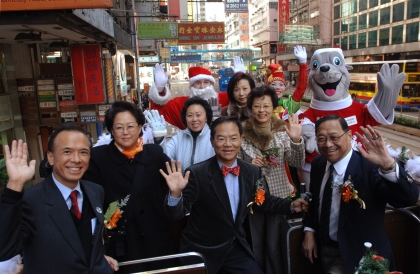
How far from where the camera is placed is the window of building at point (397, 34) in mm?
28389

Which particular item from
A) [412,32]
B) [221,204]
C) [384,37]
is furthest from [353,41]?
[221,204]

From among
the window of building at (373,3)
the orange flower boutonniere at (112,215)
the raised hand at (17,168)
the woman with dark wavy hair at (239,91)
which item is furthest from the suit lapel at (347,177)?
the window of building at (373,3)

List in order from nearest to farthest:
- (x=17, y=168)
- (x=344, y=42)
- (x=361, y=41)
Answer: (x=17, y=168) < (x=361, y=41) < (x=344, y=42)

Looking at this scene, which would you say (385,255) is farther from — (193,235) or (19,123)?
(19,123)

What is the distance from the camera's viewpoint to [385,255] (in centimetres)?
231

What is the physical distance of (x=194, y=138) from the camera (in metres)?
3.21

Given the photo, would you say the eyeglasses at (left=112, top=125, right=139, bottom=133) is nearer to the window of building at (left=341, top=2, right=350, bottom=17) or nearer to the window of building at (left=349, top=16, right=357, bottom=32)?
the window of building at (left=349, top=16, right=357, bottom=32)

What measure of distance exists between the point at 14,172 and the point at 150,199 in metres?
1.16

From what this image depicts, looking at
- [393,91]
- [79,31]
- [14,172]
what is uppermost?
[79,31]

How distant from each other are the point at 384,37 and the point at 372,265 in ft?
113

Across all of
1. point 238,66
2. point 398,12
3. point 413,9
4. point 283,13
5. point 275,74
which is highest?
point 283,13

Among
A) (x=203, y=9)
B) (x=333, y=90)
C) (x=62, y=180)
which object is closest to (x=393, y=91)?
(x=333, y=90)

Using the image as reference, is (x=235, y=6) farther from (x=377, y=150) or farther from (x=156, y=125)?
(x=377, y=150)

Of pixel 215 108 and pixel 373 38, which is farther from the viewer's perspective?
pixel 373 38
